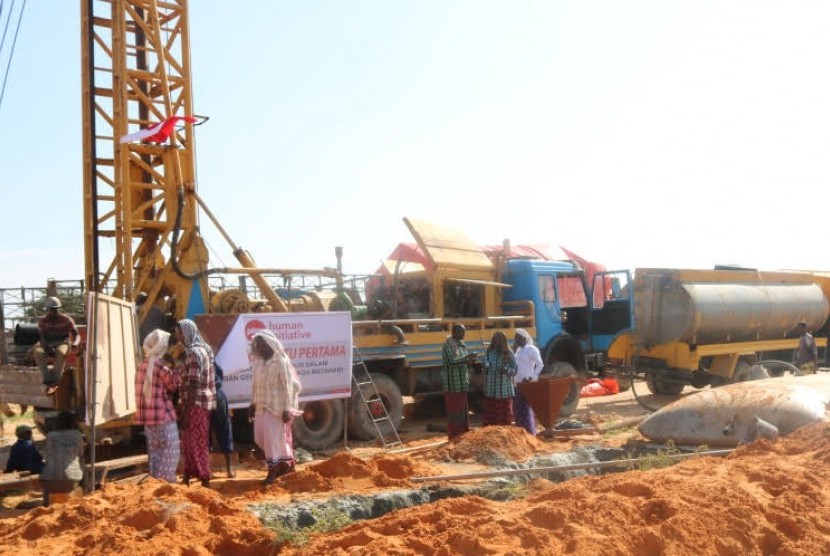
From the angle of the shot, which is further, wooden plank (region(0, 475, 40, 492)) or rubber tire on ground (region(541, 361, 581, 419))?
rubber tire on ground (region(541, 361, 581, 419))

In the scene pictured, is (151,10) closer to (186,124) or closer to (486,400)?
(186,124)

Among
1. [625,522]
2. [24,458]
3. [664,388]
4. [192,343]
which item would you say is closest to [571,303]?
[664,388]

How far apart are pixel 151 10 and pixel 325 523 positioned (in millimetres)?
9206

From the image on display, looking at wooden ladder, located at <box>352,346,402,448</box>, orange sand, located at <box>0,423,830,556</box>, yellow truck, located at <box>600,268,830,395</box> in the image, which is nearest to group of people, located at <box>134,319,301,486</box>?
orange sand, located at <box>0,423,830,556</box>

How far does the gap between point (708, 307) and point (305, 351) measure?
795cm

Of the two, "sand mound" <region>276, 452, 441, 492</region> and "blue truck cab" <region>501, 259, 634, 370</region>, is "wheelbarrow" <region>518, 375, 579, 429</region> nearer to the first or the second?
"sand mound" <region>276, 452, 441, 492</region>

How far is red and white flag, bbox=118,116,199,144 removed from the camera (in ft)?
35.9

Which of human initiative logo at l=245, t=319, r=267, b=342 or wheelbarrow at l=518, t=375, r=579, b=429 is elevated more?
human initiative logo at l=245, t=319, r=267, b=342

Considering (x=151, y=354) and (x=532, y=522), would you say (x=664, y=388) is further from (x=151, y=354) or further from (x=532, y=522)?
(x=532, y=522)

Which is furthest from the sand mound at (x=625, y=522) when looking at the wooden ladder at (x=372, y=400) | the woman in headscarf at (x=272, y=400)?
the wooden ladder at (x=372, y=400)

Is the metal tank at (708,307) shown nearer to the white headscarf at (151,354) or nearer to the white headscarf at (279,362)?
the white headscarf at (279,362)

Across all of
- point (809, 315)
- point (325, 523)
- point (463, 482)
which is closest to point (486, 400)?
point (463, 482)

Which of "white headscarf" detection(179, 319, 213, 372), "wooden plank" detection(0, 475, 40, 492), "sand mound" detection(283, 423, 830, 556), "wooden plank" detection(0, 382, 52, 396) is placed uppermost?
"white headscarf" detection(179, 319, 213, 372)

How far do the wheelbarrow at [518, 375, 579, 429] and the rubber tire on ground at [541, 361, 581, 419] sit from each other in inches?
97.6
